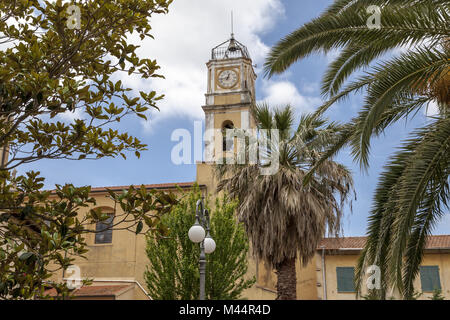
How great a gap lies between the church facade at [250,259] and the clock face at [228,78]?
7cm

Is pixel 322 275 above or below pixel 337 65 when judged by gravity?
below

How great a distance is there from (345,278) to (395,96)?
21600mm

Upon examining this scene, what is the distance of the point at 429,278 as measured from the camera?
2734 cm

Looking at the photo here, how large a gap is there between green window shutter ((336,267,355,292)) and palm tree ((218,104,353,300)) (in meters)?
11.1

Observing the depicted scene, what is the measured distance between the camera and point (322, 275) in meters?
28.5

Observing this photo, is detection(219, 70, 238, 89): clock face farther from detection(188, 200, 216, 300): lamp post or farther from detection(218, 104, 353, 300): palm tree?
detection(188, 200, 216, 300): lamp post

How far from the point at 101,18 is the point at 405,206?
17.1 ft

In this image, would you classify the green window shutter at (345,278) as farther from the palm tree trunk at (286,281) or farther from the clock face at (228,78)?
the clock face at (228,78)

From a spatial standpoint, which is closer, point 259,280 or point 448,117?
point 448,117

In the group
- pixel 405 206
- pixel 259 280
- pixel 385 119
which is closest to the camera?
pixel 405 206

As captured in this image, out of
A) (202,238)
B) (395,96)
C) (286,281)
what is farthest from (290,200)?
(395,96)

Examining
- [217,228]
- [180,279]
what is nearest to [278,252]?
[217,228]

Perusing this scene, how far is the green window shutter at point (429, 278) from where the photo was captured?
27125mm
